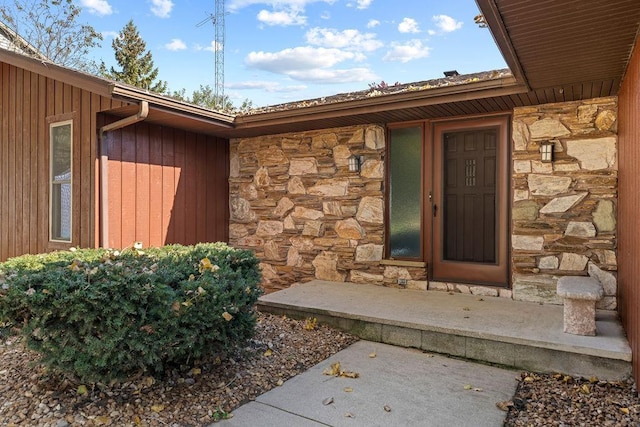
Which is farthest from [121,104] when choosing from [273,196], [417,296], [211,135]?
[417,296]

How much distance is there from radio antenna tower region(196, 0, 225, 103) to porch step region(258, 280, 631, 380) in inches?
553

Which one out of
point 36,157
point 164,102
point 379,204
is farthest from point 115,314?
point 36,157

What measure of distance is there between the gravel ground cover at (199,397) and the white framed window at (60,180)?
7.55 feet

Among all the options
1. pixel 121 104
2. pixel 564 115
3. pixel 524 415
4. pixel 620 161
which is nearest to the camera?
pixel 524 415

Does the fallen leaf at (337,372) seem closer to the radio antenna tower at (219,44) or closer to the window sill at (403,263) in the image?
the window sill at (403,263)

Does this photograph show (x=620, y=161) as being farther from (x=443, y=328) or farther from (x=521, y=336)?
(x=443, y=328)

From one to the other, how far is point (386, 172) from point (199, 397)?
3.22 metres

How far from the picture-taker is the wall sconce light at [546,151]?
3936 millimetres

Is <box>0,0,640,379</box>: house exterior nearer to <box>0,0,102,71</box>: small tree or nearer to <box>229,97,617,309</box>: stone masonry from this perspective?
<box>229,97,617,309</box>: stone masonry

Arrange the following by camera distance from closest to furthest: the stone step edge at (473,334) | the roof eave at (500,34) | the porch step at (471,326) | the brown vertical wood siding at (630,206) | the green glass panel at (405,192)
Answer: the roof eave at (500,34)
the brown vertical wood siding at (630,206)
the stone step edge at (473,334)
the porch step at (471,326)
the green glass panel at (405,192)

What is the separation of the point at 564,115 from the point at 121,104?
4.34 m

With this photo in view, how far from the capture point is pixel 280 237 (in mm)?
5625

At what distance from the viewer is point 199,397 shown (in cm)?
251

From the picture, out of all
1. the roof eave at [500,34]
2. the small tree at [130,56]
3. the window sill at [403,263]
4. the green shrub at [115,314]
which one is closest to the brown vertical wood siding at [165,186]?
the green shrub at [115,314]
